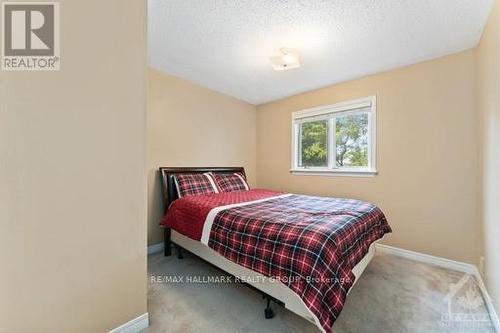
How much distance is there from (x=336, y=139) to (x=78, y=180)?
10.2 ft

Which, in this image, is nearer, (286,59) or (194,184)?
(286,59)

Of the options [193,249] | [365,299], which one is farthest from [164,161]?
[365,299]

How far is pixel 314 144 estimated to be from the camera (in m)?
3.61

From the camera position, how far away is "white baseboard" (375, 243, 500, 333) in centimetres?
168

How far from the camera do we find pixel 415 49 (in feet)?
7.56

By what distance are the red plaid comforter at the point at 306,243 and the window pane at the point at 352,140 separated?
1.06 m

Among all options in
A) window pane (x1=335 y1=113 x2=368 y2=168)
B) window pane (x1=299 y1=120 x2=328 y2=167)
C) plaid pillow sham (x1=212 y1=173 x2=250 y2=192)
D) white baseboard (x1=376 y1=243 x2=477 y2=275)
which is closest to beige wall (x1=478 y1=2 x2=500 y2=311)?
white baseboard (x1=376 y1=243 x2=477 y2=275)

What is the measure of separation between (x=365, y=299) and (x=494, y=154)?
1.49m

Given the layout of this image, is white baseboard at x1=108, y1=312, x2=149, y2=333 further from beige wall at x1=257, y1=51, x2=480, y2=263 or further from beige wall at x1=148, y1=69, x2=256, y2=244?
beige wall at x1=257, y1=51, x2=480, y2=263

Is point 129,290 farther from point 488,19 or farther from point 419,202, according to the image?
point 488,19

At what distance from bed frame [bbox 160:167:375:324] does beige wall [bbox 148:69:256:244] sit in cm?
14

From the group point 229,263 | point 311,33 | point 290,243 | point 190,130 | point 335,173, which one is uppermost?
point 311,33

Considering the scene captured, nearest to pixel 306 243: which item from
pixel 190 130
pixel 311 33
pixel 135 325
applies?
pixel 135 325

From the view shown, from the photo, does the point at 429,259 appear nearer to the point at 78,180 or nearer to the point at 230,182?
the point at 230,182
